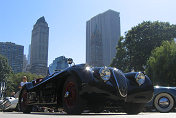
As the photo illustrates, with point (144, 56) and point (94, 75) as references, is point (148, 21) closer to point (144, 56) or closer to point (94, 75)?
point (144, 56)

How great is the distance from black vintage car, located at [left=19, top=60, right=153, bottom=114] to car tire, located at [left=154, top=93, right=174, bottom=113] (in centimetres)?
176

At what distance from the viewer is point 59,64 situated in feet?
23.4

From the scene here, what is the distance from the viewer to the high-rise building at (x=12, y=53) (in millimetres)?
144500

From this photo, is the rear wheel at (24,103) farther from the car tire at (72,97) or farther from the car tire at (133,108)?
the car tire at (133,108)

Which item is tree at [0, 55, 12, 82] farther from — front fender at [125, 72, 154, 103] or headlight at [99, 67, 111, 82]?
headlight at [99, 67, 111, 82]

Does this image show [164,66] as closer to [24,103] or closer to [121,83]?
[24,103]

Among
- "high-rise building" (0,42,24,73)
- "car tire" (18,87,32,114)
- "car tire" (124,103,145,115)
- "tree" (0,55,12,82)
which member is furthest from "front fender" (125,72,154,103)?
"high-rise building" (0,42,24,73)

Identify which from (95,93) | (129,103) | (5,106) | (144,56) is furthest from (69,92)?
(144,56)

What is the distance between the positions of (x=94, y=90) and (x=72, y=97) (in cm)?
50

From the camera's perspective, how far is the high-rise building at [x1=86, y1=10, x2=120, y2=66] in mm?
122750

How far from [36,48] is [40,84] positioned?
502 ft

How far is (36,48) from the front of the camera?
15500 cm

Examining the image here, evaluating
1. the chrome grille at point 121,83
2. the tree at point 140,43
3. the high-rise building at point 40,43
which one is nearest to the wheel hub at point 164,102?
the chrome grille at point 121,83

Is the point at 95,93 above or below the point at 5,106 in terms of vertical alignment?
above
